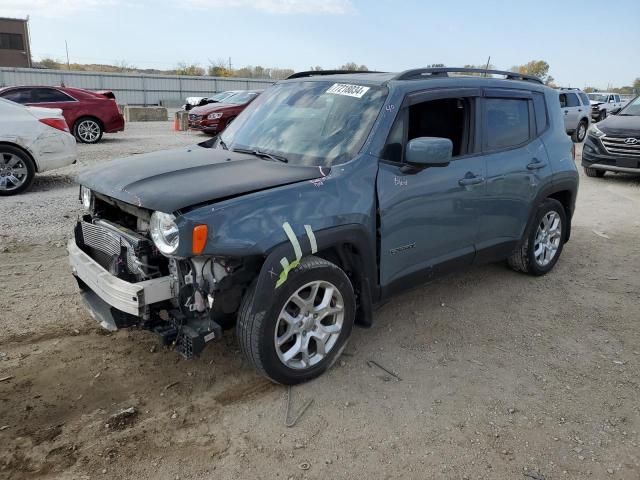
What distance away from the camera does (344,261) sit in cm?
344

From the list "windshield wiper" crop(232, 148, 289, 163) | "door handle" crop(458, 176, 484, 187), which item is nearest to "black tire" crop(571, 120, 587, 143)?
"door handle" crop(458, 176, 484, 187)

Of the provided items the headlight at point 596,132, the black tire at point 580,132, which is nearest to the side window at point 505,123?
the headlight at point 596,132

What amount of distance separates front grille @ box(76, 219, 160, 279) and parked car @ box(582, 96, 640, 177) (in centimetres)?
1013

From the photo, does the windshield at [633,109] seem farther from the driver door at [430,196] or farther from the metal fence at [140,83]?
the metal fence at [140,83]

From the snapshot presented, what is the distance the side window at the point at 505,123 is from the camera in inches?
171

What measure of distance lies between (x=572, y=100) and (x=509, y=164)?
15.9m

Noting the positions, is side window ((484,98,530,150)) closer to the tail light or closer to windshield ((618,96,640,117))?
the tail light

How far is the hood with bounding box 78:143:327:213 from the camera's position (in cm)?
288

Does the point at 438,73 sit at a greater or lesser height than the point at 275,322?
greater

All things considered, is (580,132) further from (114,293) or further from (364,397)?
(114,293)

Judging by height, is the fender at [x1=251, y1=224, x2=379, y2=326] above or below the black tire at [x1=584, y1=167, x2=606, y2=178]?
above

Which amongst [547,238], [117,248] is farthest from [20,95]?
[547,238]

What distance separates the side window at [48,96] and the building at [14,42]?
5256cm

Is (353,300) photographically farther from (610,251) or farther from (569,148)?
(610,251)
